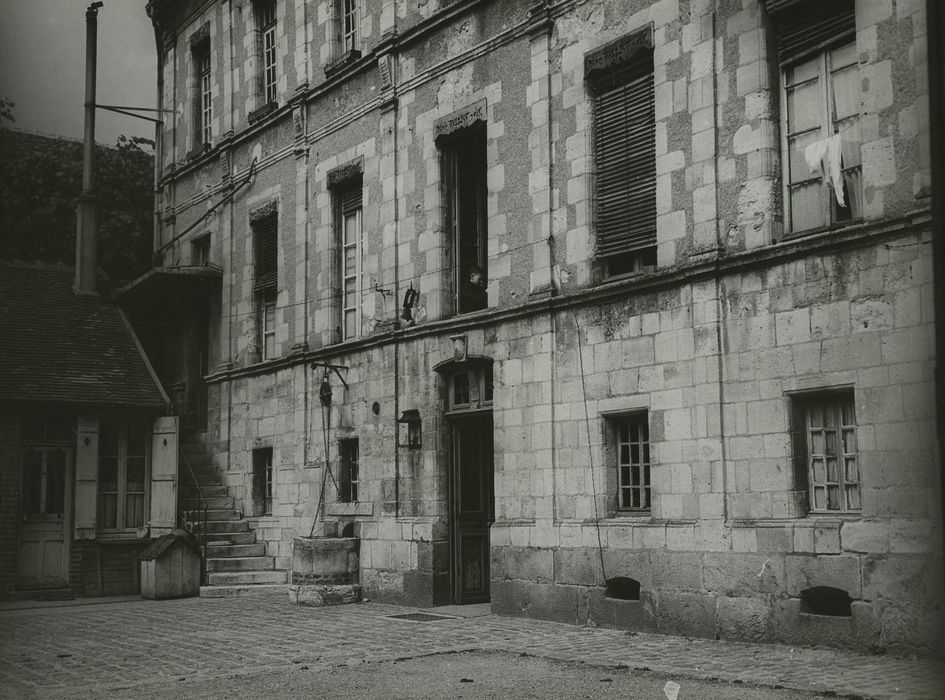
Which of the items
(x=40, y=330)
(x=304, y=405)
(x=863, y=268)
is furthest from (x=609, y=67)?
(x=40, y=330)

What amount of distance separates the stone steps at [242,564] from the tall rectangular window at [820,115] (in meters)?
11.2

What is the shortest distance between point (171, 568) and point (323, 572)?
10.3 ft

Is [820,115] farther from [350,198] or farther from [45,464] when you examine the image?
[45,464]

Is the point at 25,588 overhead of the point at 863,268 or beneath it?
beneath

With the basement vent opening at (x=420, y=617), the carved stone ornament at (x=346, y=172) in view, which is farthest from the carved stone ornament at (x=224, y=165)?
the basement vent opening at (x=420, y=617)

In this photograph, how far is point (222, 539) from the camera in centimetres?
1938

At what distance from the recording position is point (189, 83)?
77.9 ft

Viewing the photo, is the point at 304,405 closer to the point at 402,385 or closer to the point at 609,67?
the point at 402,385

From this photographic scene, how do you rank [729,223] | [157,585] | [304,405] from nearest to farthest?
[729,223]
[157,585]
[304,405]

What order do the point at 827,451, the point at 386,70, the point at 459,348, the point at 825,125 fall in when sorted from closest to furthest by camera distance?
the point at 827,451 → the point at 825,125 → the point at 459,348 → the point at 386,70

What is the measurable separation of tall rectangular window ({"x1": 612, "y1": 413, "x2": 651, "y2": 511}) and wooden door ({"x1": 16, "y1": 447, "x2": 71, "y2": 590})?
34.9 feet

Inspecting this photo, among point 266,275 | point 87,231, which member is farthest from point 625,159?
point 87,231

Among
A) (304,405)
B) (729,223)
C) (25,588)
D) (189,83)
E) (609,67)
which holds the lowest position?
(25,588)

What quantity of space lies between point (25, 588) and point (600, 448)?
427 inches
